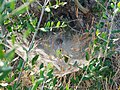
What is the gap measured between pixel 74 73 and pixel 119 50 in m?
0.41

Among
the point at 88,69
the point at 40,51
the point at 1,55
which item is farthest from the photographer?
the point at 40,51

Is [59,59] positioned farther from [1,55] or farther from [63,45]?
[1,55]

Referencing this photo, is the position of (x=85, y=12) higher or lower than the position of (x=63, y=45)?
higher

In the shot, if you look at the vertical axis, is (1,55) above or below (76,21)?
above

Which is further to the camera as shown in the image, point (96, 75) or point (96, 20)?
point (96, 20)

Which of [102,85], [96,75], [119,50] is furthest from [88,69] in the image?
[119,50]

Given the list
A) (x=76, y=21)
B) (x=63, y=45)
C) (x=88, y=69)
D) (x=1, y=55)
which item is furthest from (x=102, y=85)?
(x=1, y=55)

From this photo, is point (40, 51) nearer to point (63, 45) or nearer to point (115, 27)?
point (63, 45)

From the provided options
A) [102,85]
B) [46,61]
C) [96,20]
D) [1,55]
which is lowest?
[102,85]

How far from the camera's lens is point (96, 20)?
2.49m

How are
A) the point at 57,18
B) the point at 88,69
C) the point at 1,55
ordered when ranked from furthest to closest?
the point at 57,18 → the point at 88,69 → the point at 1,55

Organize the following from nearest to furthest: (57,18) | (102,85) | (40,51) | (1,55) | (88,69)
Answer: (1,55), (88,69), (102,85), (40,51), (57,18)

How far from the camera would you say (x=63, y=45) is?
242 cm

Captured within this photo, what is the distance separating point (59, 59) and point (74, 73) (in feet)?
0.49
